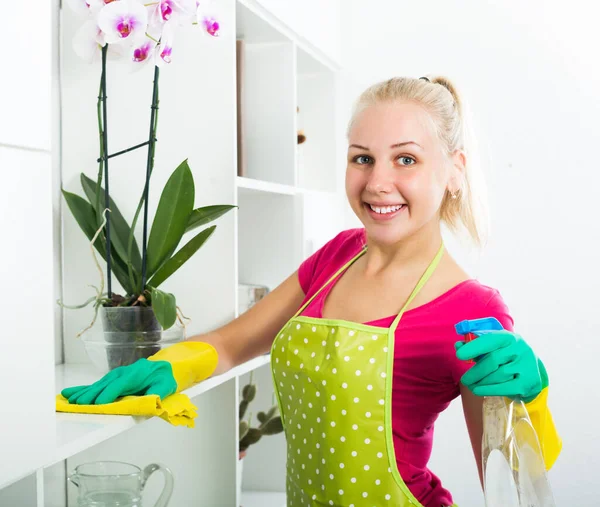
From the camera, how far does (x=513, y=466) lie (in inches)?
34.4

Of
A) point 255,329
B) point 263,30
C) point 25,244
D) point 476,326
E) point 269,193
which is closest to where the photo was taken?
point 25,244

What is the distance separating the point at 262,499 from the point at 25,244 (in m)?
1.19

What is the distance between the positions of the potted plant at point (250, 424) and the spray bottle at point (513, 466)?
2.71 ft

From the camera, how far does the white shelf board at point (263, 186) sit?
1.45 meters

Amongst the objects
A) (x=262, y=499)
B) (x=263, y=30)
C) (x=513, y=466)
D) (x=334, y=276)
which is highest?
(x=263, y=30)

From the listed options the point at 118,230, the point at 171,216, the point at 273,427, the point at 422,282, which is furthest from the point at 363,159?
the point at 273,427

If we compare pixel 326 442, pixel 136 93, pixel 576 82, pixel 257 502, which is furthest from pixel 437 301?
pixel 576 82

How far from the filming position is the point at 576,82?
1916 millimetres

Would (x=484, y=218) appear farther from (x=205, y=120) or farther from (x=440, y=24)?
(x=440, y=24)

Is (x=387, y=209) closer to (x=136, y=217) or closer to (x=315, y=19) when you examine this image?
(x=136, y=217)

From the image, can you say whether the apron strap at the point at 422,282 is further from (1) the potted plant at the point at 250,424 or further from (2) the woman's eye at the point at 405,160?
(1) the potted plant at the point at 250,424

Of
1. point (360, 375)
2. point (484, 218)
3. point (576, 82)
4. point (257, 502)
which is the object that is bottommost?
point (257, 502)

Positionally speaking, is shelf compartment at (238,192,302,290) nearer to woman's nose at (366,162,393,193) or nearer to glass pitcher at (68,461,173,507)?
woman's nose at (366,162,393,193)

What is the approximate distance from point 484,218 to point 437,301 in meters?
0.21
